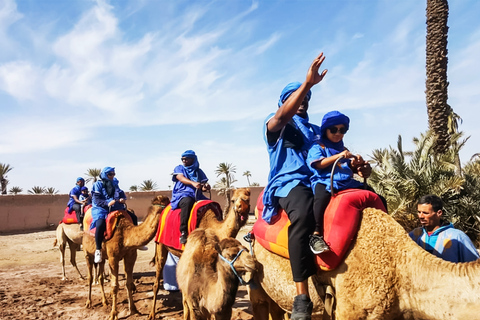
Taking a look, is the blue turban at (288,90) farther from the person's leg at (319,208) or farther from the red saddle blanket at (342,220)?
the red saddle blanket at (342,220)

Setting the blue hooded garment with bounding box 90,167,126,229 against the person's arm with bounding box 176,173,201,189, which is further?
the blue hooded garment with bounding box 90,167,126,229

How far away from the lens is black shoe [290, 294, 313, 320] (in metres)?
3.22

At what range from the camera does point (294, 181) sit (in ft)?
12.0

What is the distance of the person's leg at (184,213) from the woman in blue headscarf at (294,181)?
3402mm

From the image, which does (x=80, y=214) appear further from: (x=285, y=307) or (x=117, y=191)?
(x=285, y=307)

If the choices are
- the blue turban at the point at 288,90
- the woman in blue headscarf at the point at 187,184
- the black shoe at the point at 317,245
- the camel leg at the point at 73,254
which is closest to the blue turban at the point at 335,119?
the blue turban at the point at 288,90

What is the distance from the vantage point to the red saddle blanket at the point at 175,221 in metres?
7.20

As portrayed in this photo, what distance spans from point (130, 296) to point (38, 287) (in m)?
3.92

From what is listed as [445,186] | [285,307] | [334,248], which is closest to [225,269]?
[285,307]

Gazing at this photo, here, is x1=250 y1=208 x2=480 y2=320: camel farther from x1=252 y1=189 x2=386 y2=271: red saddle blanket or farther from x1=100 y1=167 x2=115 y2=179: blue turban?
x1=100 y1=167 x2=115 y2=179: blue turban

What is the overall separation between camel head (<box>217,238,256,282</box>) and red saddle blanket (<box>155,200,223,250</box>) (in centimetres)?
289

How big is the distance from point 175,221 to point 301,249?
180 inches

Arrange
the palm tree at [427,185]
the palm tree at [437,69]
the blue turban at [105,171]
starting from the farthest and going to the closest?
the palm tree at [437,69] → the palm tree at [427,185] → the blue turban at [105,171]

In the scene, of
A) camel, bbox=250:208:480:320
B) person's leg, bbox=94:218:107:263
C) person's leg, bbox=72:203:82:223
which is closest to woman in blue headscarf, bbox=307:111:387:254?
camel, bbox=250:208:480:320
